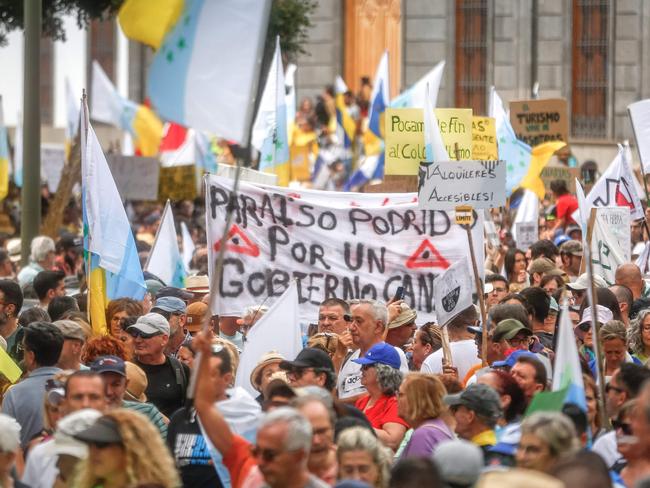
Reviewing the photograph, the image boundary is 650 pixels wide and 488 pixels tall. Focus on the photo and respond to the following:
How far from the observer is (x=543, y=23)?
1297 inches

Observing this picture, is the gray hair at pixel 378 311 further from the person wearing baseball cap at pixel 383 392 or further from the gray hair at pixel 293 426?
the gray hair at pixel 293 426

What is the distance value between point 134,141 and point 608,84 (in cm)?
906

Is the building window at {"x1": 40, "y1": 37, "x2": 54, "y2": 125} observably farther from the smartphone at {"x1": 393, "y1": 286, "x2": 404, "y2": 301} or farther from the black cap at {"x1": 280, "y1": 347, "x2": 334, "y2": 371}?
the black cap at {"x1": 280, "y1": 347, "x2": 334, "y2": 371}

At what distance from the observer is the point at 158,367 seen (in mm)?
9547

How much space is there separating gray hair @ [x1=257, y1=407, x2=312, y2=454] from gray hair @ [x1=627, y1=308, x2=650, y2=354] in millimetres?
4662

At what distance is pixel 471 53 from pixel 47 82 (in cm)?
1036

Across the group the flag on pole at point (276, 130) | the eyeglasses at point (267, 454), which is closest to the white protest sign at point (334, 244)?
the flag on pole at point (276, 130)

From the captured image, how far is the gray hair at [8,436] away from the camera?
669 cm

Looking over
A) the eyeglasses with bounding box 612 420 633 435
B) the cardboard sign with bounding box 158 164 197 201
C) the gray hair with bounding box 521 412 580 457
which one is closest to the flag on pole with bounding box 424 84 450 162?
the eyeglasses with bounding box 612 420 633 435

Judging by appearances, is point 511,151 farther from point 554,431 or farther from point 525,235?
point 554,431

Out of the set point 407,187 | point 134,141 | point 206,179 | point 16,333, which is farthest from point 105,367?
point 134,141

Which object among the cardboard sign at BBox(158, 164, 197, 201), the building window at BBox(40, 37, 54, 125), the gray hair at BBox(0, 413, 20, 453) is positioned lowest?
the gray hair at BBox(0, 413, 20, 453)

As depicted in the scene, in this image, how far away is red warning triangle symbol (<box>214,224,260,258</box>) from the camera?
12016 mm

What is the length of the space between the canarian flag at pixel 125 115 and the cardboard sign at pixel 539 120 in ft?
39.1
